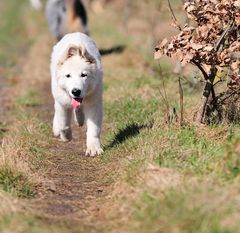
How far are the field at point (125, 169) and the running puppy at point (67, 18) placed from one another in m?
3.64

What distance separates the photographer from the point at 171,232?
14.9ft

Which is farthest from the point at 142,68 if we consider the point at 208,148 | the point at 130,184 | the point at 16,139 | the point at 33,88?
the point at 130,184

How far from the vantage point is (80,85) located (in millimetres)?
7363

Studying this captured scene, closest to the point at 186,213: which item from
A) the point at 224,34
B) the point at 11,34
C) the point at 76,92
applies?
the point at 224,34

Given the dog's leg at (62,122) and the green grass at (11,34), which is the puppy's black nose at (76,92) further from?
the green grass at (11,34)

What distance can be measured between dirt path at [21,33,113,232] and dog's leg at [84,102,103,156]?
0.18 meters

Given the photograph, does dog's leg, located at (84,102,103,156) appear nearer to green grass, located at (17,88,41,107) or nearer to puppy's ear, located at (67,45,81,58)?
puppy's ear, located at (67,45,81,58)

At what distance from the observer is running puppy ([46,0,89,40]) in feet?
50.7

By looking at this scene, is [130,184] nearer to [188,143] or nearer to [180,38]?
[188,143]

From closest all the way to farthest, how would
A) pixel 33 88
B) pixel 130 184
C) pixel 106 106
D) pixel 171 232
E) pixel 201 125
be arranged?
pixel 171 232 < pixel 130 184 < pixel 201 125 < pixel 106 106 < pixel 33 88

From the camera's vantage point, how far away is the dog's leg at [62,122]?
8211mm

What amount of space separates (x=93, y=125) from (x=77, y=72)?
2.39 ft

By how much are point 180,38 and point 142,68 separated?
19.7 feet

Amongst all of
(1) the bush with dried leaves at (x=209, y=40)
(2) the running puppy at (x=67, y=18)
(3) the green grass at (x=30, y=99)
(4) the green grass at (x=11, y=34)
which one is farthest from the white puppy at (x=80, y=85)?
(4) the green grass at (x=11, y=34)
